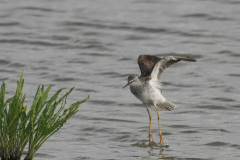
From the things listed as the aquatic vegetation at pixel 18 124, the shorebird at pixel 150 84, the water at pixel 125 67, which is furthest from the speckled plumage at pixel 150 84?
the aquatic vegetation at pixel 18 124

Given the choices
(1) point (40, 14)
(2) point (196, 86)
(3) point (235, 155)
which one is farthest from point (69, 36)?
(3) point (235, 155)

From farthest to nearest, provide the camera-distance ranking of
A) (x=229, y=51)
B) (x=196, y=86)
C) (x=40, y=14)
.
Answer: (x=40, y=14), (x=229, y=51), (x=196, y=86)

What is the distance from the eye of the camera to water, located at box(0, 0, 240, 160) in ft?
24.9

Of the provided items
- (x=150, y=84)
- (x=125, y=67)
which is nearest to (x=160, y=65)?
(x=150, y=84)

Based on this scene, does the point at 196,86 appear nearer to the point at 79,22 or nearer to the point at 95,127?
the point at 95,127

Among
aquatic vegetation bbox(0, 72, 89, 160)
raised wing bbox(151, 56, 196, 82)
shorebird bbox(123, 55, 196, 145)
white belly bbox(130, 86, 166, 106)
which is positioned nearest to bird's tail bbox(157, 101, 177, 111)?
shorebird bbox(123, 55, 196, 145)

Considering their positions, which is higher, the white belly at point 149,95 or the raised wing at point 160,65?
the raised wing at point 160,65

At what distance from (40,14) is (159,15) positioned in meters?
4.63

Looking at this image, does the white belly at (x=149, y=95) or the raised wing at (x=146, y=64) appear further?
the raised wing at (x=146, y=64)

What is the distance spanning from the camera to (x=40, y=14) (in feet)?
59.7

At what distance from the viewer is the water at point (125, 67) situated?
7.60m

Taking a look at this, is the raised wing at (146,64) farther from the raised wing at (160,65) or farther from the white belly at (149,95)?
the white belly at (149,95)

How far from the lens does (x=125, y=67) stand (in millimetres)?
13000

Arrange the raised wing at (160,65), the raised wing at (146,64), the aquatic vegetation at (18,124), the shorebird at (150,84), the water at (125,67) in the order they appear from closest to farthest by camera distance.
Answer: the aquatic vegetation at (18,124) < the water at (125,67) < the raised wing at (160,65) < the shorebird at (150,84) < the raised wing at (146,64)
